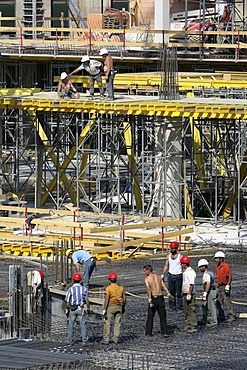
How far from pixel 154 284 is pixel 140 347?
1339 mm

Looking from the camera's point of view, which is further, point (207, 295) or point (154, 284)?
point (207, 295)

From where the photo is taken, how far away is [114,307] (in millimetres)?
28156

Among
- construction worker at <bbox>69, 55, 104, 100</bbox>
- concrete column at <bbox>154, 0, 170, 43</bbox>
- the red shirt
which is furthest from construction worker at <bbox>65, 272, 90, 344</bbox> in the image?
concrete column at <bbox>154, 0, 170, 43</bbox>

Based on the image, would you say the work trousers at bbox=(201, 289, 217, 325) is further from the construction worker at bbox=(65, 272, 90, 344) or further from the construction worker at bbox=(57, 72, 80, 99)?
the construction worker at bbox=(57, 72, 80, 99)

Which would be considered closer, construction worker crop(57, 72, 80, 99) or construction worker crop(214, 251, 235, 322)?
construction worker crop(214, 251, 235, 322)

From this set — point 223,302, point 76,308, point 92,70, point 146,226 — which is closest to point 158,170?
point 92,70

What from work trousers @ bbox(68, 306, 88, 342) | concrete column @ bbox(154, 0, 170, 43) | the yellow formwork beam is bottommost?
work trousers @ bbox(68, 306, 88, 342)

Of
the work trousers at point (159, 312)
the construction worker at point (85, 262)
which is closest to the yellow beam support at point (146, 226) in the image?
the construction worker at point (85, 262)

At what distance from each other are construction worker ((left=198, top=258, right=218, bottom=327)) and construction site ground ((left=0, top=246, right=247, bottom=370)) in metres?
0.27

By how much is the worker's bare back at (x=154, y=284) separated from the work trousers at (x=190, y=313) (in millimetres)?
663

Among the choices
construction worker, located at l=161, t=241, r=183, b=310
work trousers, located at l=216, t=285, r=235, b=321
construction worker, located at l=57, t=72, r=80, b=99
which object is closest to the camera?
work trousers, located at l=216, t=285, r=235, b=321

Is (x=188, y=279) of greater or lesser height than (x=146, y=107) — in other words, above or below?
below

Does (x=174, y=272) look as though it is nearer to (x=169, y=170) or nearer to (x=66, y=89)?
(x=169, y=170)

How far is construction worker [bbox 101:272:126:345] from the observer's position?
28125mm
